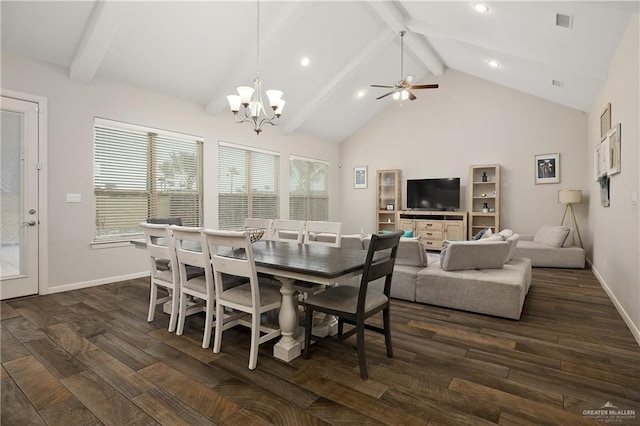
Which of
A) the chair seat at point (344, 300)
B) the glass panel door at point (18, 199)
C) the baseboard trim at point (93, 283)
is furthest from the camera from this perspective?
the baseboard trim at point (93, 283)

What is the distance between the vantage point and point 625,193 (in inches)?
128

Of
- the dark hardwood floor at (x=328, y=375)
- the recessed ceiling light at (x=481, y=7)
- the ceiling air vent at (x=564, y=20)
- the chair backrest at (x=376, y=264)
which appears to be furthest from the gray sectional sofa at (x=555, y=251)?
the chair backrest at (x=376, y=264)

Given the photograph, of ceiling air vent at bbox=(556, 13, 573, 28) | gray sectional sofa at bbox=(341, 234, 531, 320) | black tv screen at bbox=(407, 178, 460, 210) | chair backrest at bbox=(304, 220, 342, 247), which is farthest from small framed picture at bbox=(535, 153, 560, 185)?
chair backrest at bbox=(304, 220, 342, 247)

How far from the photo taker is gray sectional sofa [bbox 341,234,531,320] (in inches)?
131

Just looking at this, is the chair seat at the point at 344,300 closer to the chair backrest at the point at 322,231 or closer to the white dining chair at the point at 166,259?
the chair backrest at the point at 322,231

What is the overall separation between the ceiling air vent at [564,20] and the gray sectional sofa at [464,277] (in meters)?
2.36

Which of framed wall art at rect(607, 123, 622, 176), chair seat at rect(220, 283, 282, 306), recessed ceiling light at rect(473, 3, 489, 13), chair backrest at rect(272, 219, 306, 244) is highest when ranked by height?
recessed ceiling light at rect(473, 3, 489, 13)

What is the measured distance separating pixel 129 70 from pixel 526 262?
593 centimetres

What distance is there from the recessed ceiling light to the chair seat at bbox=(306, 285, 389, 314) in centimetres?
364

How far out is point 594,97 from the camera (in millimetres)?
5348

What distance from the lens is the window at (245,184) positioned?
21.2 feet

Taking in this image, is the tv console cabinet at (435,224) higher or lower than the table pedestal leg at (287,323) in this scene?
higher

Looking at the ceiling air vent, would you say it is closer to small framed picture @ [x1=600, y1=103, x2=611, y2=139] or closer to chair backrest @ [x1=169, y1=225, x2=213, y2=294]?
small framed picture @ [x1=600, y1=103, x2=611, y2=139]

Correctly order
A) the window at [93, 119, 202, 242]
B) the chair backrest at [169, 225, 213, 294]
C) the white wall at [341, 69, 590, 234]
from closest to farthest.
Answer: the chair backrest at [169, 225, 213, 294] < the window at [93, 119, 202, 242] < the white wall at [341, 69, 590, 234]
